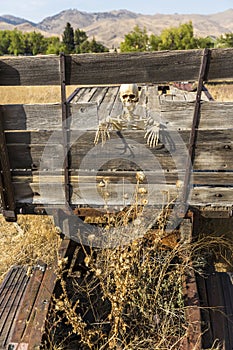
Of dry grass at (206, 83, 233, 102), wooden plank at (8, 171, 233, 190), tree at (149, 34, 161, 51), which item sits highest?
tree at (149, 34, 161, 51)

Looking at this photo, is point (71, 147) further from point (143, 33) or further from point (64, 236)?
point (143, 33)

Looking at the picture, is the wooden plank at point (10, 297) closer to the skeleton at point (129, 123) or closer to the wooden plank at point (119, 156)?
the wooden plank at point (119, 156)

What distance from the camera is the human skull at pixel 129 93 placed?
2.58 meters

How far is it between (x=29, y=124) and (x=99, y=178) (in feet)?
2.12

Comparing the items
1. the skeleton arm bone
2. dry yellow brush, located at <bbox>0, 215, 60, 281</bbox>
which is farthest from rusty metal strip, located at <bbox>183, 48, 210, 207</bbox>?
dry yellow brush, located at <bbox>0, 215, 60, 281</bbox>

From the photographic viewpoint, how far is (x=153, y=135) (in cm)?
228

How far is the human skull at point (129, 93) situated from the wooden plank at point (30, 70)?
0.60 meters

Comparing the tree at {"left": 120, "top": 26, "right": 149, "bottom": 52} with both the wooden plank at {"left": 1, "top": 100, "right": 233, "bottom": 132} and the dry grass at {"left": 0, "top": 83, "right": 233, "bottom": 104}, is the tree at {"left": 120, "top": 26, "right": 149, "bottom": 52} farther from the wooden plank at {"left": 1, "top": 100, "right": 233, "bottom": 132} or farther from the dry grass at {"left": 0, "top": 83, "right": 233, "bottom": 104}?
the wooden plank at {"left": 1, "top": 100, "right": 233, "bottom": 132}

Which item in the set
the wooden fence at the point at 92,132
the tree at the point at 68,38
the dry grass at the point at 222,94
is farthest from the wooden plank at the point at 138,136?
the tree at the point at 68,38

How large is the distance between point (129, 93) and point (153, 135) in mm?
513

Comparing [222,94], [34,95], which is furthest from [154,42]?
[34,95]

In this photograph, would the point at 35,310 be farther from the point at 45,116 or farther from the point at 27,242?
the point at 27,242

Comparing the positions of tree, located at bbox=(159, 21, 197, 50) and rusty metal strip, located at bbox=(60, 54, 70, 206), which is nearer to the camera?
rusty metal strip, located at bbox=(60, 54, 70, 206)

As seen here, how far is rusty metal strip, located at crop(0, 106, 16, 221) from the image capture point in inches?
94.7
